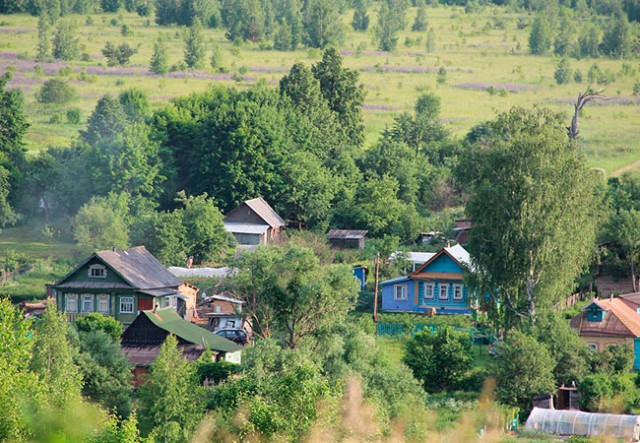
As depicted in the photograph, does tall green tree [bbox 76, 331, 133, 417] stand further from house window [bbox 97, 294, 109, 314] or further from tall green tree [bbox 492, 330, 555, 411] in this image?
tall green tree [bbox 492, 330, 555, 411]

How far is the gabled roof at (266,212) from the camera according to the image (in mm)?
60625

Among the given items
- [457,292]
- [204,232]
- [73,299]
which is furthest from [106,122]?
[457,292]

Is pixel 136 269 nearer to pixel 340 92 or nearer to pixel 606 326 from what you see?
pixel 606 326

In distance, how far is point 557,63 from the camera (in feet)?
309

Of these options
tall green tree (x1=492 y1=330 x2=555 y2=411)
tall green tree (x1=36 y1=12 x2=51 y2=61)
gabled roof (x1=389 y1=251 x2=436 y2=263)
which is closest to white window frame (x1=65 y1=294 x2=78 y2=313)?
gabled roof (x1=389 y1=251 x2=436 y2=263)

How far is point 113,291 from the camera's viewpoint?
162 ft

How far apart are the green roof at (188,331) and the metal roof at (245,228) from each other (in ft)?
43.8

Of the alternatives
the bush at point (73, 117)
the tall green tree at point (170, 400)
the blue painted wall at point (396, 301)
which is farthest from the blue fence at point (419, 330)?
the bush at point (73, 117)

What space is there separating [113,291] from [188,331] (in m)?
4.93

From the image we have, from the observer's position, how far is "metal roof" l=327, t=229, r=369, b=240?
58.9 metres

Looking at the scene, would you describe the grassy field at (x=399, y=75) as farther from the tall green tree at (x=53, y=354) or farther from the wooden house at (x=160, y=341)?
the tall green tree at (x=53, y=354)

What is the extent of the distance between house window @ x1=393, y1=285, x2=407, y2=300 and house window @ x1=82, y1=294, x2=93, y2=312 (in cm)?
1030

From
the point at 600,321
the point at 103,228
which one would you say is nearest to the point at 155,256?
the point at 103,228

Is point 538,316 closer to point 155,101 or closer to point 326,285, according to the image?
point 326,285
